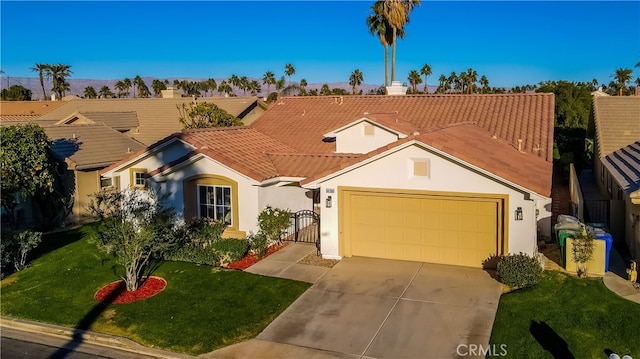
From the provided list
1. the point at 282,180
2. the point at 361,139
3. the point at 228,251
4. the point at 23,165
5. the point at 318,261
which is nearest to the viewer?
the point at 318,261

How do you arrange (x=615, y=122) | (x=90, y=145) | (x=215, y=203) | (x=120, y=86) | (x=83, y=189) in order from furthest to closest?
(x=120, y=86)
(x=90, y=145)
(x=615, y=122)
(x=83, y=189)
(x=215, y=203)

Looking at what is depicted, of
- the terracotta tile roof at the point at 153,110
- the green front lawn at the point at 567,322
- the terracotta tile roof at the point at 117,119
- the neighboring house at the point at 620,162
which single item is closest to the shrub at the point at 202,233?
the green front lawn at the point at 567,322

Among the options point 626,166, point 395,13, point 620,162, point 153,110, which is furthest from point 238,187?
point 395,13

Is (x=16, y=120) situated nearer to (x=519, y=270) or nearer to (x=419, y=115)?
(x=419, y=115)

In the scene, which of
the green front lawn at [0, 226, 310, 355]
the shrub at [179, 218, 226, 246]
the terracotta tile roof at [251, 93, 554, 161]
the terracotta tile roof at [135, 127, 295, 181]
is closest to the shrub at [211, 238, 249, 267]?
the shrub at [179, 218, 226, 246]

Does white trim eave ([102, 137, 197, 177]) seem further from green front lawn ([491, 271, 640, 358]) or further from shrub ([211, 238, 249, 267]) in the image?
green front lawn ([491, 271, 640, 358])

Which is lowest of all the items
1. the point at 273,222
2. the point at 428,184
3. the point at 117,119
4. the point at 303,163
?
the point at 273,222

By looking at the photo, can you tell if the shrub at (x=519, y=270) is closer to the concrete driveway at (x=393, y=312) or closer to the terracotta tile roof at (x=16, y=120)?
the concrete driveway at (x=393, y=312)
